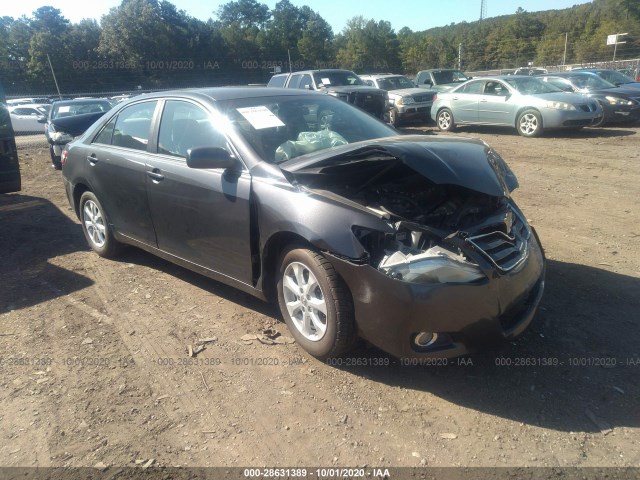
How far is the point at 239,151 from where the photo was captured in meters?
3.56

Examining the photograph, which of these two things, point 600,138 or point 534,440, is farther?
point 600,138

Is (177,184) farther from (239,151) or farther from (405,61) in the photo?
(405,61)

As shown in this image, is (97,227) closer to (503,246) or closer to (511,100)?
(503,246)

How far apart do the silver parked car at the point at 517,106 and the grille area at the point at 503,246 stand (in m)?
10.4

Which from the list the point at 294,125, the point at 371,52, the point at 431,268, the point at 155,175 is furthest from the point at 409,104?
the point at 371,52

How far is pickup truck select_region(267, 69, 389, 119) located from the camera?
13.3 metres

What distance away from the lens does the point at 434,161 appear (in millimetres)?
3051

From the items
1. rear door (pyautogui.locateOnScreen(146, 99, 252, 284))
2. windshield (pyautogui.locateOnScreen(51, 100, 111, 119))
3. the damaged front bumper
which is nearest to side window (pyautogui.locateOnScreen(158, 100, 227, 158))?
rear door (pyautogui.locateOnScreen(146, 99, 252, 284))

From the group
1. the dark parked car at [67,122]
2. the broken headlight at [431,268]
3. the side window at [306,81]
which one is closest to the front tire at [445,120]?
the side window at [306,81]

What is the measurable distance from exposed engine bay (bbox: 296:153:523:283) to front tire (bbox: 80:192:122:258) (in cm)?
280

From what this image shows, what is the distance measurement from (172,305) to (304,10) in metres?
79.8

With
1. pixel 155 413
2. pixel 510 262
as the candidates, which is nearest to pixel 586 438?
pixel 510 262

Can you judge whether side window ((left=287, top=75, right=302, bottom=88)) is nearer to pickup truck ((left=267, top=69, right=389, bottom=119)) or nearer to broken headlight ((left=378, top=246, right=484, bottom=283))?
pickup truck ((left=267, top=69, right=389, bottom=119))

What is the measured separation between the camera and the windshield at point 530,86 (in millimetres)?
12945
